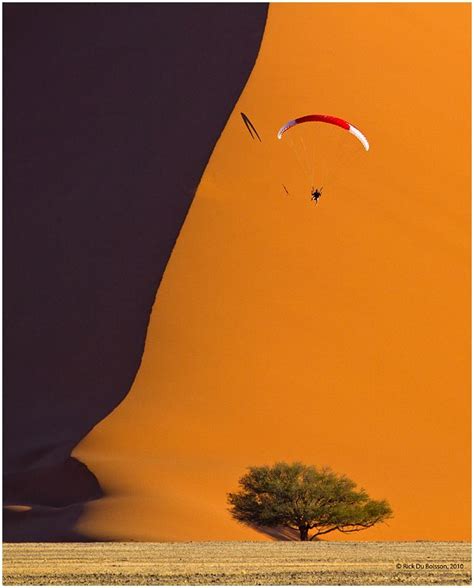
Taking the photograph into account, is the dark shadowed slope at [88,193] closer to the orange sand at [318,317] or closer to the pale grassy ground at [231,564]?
the orange sand at [318,317]

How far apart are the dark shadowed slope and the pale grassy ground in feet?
13.2

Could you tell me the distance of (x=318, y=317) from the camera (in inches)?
1212

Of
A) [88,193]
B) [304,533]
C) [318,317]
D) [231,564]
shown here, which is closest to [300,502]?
[304,533]

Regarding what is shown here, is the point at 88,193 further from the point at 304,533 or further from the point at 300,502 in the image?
the point at 304,533

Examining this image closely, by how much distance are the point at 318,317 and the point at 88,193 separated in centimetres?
743

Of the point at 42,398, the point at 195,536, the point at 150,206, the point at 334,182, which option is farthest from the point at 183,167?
the point at 195,536

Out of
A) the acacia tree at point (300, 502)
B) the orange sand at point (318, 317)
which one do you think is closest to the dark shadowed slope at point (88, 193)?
the orange sand at point (318, 317)

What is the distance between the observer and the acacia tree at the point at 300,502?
24.3m

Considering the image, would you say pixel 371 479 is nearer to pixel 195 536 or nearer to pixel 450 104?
pixel 195 536

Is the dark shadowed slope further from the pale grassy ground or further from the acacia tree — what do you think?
the pale grassy ground

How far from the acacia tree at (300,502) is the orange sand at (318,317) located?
430 mm

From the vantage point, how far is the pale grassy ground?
14992mm

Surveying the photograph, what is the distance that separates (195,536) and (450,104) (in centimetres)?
1777

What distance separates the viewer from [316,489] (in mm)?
24344
